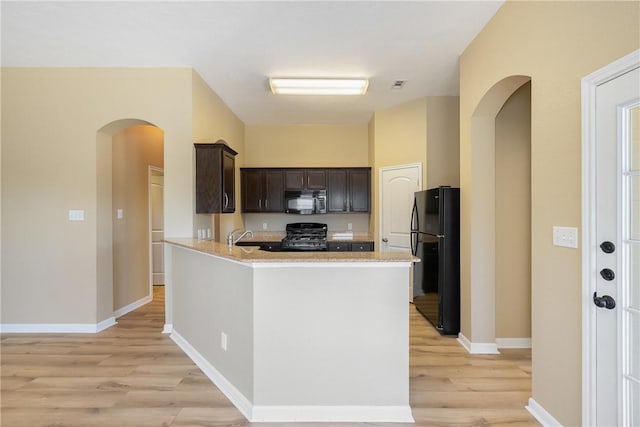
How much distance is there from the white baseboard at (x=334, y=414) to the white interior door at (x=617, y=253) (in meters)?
1.03

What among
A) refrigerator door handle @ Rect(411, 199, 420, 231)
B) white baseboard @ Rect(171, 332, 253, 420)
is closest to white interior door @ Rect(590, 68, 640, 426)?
white baseboard @ Rect(171, 332, 253, 420)

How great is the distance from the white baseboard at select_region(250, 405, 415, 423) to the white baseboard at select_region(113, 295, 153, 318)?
295cm

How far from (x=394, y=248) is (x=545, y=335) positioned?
113 inches

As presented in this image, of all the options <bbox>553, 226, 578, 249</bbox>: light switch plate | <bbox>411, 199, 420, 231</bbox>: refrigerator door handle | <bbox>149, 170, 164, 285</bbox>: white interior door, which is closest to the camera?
<bbox>553, 226, 578, 249</bbox>: light switch plate

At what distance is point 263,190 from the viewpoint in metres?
5.68

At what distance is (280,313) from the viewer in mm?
2096

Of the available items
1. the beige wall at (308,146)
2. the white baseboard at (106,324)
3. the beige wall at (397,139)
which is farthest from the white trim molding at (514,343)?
the white baseboard at (106,324)

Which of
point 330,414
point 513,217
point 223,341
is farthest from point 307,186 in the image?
point 330,414

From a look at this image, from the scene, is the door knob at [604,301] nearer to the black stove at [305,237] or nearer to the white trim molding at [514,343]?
the white trim molding at [514,343]

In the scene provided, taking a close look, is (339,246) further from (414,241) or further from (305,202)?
(414,241)

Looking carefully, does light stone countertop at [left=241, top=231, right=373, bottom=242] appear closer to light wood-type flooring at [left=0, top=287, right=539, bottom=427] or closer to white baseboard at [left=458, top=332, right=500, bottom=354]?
light wood-type flooring at [left=0, top=287, right=539, bottom=427]

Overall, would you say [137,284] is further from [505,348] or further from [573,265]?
[573,265]

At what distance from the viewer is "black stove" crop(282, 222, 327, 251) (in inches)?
197

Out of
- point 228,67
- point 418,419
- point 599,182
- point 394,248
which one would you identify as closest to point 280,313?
point 418,419
